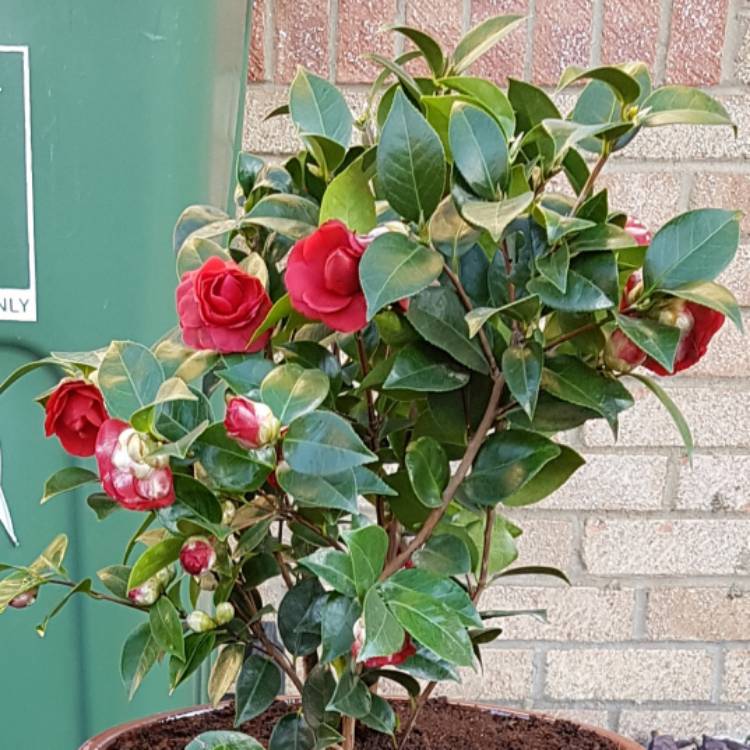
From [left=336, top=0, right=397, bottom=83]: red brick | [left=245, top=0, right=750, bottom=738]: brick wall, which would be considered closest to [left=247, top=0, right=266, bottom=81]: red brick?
[left=245, top=0, right=750, bottom=738]: brick wall

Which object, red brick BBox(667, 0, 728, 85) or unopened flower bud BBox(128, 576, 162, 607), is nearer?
unopened flower bud BBox(128, 576, 162, 607)

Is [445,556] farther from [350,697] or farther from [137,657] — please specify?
[137,657]

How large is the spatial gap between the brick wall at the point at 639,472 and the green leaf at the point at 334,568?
982 mm

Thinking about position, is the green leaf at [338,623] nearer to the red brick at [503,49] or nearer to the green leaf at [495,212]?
the green leaf at [495,212]

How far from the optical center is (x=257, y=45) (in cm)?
136

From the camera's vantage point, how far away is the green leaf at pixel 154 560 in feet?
1.84

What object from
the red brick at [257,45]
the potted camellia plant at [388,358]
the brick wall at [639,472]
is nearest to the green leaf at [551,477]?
the potted camellia plant at [388,358]

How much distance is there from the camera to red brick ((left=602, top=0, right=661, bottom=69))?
137 centimetres

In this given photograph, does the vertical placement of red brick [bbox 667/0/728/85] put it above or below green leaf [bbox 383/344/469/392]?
above

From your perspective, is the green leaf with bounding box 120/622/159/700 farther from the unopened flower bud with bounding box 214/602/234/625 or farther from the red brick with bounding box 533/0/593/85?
the red brick with bounding box 533/0/593/85

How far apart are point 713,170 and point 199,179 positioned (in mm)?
804

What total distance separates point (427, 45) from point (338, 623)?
36 cm

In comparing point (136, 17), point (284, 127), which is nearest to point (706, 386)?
point (284, 127)

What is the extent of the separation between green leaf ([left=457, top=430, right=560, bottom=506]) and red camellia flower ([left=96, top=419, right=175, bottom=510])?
0.19m
